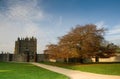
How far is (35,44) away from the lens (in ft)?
268

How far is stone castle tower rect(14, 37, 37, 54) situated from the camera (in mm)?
81750

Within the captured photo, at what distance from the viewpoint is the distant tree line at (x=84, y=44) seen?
34.6m

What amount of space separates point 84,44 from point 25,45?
51707 millimetres

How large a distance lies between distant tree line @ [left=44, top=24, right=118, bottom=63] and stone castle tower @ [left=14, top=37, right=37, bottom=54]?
45.3 m

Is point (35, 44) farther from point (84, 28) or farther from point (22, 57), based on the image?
point (84, 28)

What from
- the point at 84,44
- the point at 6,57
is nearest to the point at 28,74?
the point at 84,44

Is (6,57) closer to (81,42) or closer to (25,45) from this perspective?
(25,45)

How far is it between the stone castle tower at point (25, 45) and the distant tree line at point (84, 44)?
149 ft

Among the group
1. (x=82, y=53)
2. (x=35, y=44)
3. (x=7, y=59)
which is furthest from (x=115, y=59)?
(x=35, y=44)

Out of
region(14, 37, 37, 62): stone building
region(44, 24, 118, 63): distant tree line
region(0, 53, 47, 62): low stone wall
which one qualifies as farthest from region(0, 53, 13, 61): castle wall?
region(44, 24, 118, 63): distant tree line

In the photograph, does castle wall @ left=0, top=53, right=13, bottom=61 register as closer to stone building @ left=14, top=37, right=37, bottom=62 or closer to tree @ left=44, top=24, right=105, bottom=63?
stone building @ left=14, top=37, right=37, bottom=62

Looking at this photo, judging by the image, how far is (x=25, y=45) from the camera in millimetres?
83125

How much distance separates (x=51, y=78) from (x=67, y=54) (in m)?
Answer: 20.9

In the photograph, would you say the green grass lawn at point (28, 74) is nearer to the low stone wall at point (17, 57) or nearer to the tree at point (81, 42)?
the tree at point (81, 42)
